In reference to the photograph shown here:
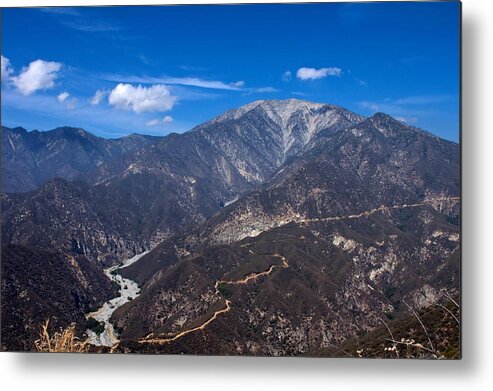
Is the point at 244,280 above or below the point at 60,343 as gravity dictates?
above

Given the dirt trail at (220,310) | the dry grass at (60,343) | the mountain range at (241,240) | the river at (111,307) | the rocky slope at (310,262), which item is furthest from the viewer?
the rocky slope at (310,262)

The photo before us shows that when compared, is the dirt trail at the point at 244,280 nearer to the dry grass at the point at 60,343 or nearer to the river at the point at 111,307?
the river at the point at 111,307

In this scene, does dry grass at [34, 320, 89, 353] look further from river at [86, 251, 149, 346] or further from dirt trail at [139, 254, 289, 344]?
dirt trail at [139, 254, 289, 344]

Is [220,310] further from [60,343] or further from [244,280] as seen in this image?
[60,343]

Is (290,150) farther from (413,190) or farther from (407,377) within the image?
(407,377)

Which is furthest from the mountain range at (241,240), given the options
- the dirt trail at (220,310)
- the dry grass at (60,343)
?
the dry grass at (60,343)

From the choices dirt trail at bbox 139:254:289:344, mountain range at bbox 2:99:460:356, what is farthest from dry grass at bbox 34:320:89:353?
dirt trail at bbox 139:254:289:344

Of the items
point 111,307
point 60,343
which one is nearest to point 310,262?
point 111,307
